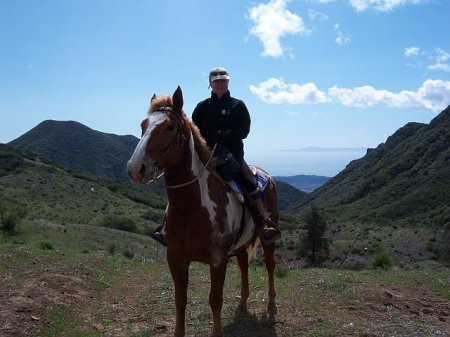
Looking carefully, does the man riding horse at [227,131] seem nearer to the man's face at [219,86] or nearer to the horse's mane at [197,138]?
the man's face at [219,86]

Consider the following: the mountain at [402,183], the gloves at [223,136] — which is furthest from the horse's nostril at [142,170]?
the mountain at [402,183]

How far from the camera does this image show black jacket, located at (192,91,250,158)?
20.7ft

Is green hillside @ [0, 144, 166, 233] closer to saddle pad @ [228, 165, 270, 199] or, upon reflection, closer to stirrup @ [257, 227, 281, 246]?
saddle pad @ [228, 165, 270, 199]

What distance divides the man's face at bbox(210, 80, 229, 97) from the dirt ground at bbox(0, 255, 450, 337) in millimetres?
3604

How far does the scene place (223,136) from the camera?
20.4 ft

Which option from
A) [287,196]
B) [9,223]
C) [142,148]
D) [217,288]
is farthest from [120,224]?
[287,196]

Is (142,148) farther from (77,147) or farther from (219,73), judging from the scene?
(77,147)

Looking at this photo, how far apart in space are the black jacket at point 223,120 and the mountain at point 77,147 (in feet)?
423

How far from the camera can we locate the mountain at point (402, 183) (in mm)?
72250

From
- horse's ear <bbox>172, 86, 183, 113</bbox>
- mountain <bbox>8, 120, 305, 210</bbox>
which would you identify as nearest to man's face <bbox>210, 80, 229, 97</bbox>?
horse's ear <bbox>172, 86, 183, 113</bbox>

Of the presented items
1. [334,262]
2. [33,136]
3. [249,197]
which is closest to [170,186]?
[249,197]

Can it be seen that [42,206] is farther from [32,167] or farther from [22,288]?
[22,288]

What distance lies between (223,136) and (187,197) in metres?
1.15

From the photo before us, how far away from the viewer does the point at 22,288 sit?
8.91m
